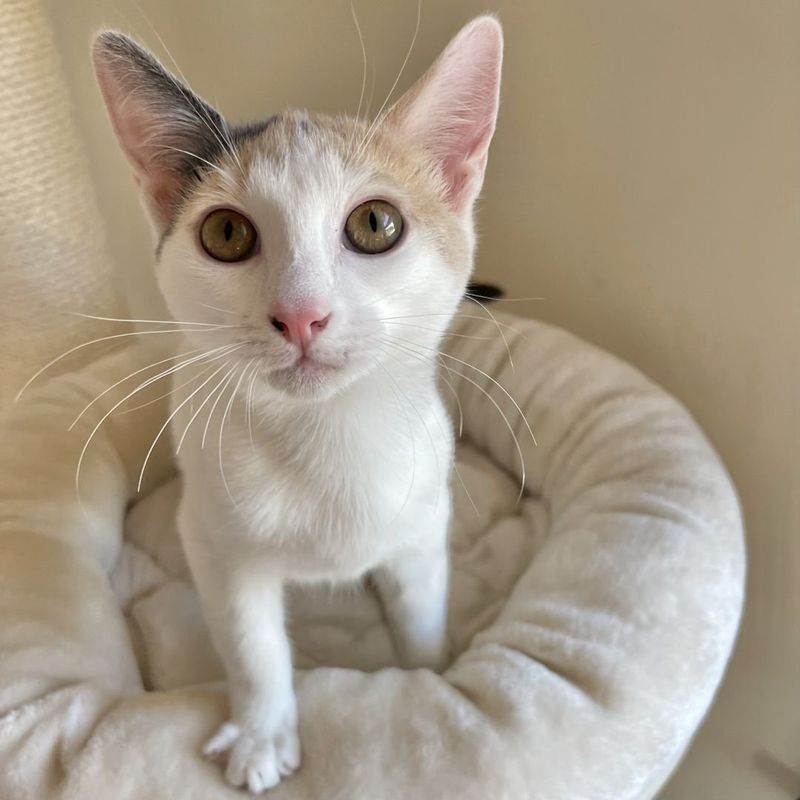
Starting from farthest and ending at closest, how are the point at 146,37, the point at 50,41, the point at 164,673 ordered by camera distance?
the point at 146,37
the point at 50,41
the point at 164,673

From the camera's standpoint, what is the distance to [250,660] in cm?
85

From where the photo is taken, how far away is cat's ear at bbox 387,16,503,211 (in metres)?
0.75

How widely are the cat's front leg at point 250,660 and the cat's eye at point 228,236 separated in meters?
0.33

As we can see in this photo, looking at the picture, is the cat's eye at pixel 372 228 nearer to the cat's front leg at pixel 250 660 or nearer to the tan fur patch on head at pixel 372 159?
the tan fur patch on head at pixel 372 159

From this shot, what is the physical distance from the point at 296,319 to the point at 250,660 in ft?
1.38

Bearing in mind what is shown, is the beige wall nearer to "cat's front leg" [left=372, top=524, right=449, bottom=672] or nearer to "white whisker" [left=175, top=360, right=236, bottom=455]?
"cat's front leg" [left=372, top=524, right=449, bottom=672]

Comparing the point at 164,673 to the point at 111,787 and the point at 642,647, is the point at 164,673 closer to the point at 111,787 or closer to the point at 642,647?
the point at 111,787

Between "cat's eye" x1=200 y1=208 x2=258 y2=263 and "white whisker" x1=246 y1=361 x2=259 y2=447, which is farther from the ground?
"cat's eye" x1=200 y1=208 x2=258 y2=263

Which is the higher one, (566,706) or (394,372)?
(394,372)

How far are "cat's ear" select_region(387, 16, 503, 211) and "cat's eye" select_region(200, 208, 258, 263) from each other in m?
0.20

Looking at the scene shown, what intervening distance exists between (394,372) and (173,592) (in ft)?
1.96

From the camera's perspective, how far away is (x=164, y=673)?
1.08 meters

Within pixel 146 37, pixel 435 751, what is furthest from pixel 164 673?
pixel 146 37

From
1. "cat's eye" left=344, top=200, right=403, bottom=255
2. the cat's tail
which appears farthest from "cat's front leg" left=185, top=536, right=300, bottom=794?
the cat's tail
